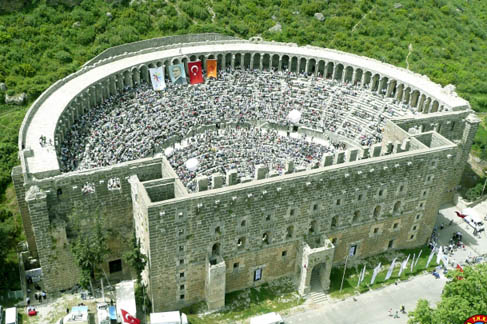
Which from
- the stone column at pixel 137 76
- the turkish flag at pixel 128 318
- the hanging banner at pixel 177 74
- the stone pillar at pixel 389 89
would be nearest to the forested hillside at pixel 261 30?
the stone column at pixel 137 76

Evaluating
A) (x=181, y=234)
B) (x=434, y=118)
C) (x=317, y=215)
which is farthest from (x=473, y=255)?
(x=181, y=234)

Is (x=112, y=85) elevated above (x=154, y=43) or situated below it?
below

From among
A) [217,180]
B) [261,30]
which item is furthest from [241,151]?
[261,30]

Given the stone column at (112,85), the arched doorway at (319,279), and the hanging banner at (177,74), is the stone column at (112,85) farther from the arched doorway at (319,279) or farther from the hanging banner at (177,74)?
the arched doorway at (319,279)

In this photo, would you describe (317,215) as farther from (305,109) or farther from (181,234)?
(305,109)

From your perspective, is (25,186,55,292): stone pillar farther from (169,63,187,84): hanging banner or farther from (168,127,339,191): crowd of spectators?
(169,63,187,84): hanging banner

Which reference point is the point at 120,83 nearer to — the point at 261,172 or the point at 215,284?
the point at 261,172

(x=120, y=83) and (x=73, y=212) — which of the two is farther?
(x=120, y=83)
